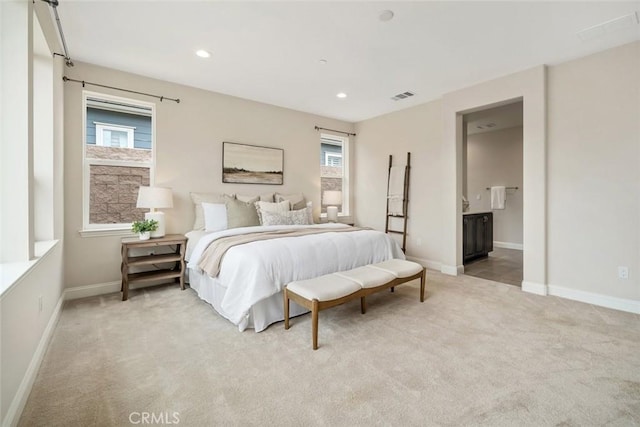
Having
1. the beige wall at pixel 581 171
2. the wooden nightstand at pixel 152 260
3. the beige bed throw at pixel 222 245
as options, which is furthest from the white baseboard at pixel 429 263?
the wooden nightstand at pixel 152 260

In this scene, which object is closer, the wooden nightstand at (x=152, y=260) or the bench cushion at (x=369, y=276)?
the bench cushion at (x=369, y=276)

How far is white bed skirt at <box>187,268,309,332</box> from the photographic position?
8.13ft

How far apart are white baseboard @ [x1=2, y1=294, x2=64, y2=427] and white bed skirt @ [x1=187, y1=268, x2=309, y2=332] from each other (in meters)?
1.24

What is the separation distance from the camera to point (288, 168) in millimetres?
5047

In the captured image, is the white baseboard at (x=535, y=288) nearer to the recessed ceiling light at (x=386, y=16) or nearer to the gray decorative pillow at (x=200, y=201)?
the recessed ceiling light at (x=386, y=16)

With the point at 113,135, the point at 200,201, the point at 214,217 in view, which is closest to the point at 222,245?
the point at 214,217

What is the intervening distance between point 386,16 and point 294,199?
2.86m

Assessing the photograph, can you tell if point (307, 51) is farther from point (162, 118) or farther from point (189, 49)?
point (162, 118)

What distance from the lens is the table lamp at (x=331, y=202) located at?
205 inches

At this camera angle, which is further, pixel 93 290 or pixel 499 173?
pixel 499 173

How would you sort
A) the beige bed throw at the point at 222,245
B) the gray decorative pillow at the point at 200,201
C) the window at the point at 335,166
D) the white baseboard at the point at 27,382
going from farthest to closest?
the window at the point at 335,166
the gray decorative pillow at the point at 200,201
the beige bed throw at the point at 222,245
the white baseboard at the point at 27,382

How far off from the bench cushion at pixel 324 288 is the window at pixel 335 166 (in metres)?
3.09

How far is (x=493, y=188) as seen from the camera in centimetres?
661

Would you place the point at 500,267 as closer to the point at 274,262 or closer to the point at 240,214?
the point at 274,262
